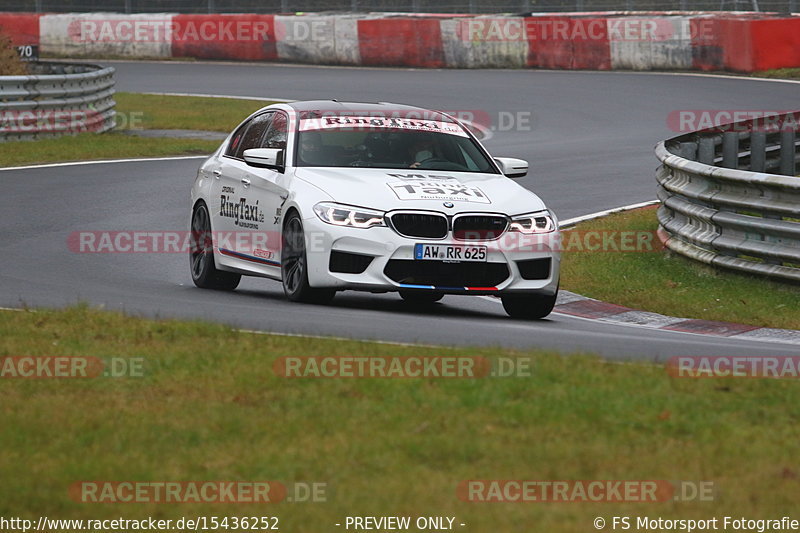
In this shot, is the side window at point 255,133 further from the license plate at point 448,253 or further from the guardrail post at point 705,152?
the guardrail post at point 705,152

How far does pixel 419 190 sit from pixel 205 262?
257 cm

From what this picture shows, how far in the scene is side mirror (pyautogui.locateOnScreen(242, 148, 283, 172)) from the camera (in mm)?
11773

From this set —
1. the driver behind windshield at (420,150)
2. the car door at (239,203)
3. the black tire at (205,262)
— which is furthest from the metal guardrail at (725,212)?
the black tire at (205,262)

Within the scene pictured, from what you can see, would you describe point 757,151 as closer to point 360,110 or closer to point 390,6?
point 360,110

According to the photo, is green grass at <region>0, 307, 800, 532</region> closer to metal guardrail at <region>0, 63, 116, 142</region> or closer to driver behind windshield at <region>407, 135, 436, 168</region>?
driver behind windshield at <region>407, 135, 436, 168</region>

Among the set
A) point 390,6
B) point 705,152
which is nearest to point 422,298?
point 705,152

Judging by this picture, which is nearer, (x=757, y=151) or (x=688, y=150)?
(x=688, y=150)

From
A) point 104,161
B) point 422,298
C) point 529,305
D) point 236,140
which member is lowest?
point 104,161

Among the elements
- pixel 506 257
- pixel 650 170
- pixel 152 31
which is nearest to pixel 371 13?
pixel 152 31

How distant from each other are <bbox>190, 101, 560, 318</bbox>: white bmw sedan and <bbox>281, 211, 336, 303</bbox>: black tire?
0.04 feet

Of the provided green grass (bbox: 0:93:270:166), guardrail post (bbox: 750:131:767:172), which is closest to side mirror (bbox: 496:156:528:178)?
guardrail post (bbox: 750:131:767:172)

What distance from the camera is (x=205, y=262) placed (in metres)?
12.9

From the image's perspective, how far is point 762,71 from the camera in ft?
107

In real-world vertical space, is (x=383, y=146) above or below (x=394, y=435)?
above
